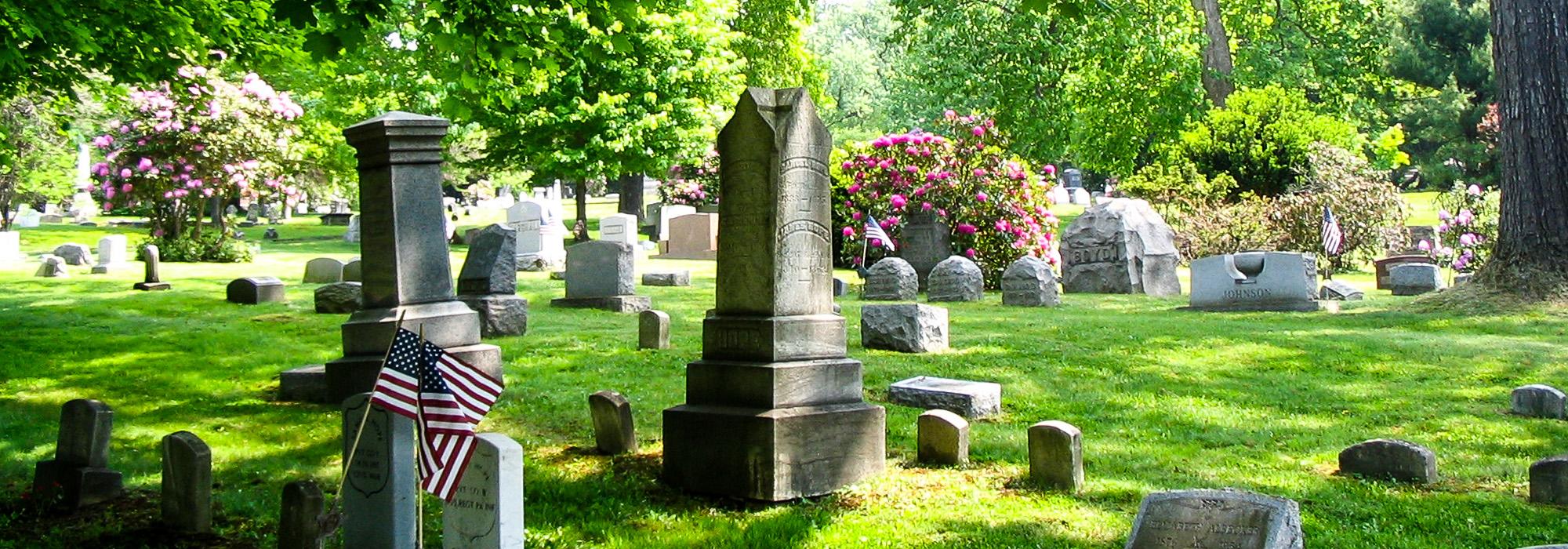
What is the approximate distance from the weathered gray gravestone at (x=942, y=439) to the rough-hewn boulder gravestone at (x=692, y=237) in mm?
22653

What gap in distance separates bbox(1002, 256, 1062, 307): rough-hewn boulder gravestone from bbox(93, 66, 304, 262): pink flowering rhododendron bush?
48.7 feet

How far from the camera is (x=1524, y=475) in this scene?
7520 millimetres

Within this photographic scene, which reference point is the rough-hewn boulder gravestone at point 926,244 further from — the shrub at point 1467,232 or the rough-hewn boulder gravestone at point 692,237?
the shrub at point 1467,232

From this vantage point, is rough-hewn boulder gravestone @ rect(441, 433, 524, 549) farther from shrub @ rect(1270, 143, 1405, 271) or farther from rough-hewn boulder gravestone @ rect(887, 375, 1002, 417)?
shrub @ rect(1270, 143, 1405, 271)

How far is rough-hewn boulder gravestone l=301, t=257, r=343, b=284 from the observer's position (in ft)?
69.3

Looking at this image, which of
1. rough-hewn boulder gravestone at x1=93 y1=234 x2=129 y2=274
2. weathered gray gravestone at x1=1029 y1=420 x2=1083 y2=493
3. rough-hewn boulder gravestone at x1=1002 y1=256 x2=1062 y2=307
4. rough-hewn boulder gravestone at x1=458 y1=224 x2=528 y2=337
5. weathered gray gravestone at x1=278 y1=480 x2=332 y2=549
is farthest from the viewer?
rough-hewn boulder gravestone at x1=93 y1=234 x2=129 y2=274

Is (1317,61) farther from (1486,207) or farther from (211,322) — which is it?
(211,322)

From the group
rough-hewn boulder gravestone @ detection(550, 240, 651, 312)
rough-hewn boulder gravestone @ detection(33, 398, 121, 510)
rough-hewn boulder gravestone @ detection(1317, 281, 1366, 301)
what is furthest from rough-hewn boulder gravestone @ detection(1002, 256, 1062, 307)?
rough-hewn boulder gravestone @ detection(33, 398, 121, 510)

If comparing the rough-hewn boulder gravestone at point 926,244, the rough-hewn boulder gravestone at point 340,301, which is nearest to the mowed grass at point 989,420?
the rough-hewn boulder gravestone at point 340,301

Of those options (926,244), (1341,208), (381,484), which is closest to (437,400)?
(381,484)

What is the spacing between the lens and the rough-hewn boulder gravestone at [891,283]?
18.7m

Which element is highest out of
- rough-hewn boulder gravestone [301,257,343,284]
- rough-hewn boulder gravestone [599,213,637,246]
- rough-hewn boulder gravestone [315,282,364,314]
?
rough-hewn boulder gravestone [599,213,637,246]

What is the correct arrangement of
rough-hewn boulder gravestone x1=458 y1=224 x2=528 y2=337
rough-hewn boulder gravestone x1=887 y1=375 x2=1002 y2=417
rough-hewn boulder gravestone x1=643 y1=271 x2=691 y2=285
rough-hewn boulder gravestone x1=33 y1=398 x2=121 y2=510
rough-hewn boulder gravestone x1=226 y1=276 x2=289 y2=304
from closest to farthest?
rough-hewn boulder gravestone x1=33 y1=398 x2=121 y2=510
rough-hewn boulder gravestone x1=887 y1=375 x2=1002 y2=417
rough-hewn boulder gravestone x1=458 y1=224 x2=528 y2=337
rough-hewn boulder gravestone x1=226 y1=276 x2=289 y2=304
rough-hewn boulder gravestone x1=643 y1=271 x2=691 y2=285

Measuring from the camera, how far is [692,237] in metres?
31.4
